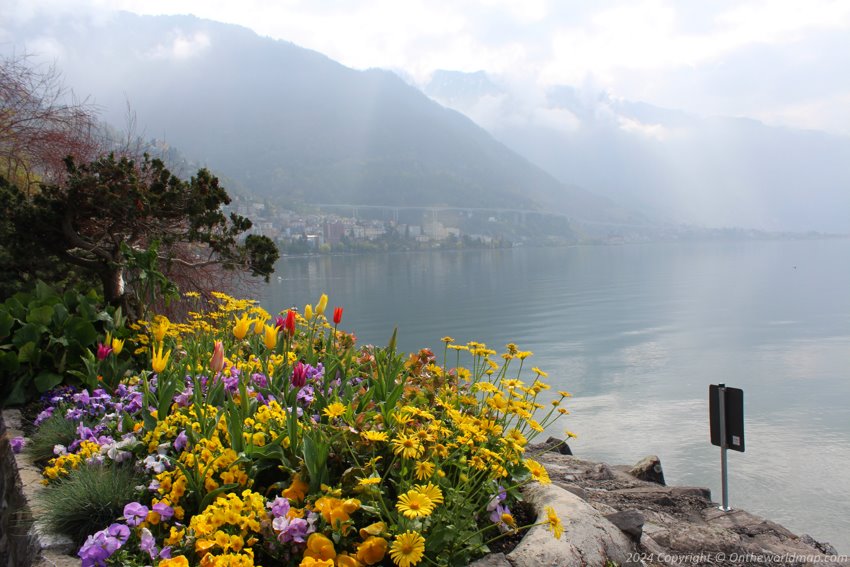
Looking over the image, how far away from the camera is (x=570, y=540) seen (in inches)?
103

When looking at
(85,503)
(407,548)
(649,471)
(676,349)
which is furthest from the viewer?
(676,349)

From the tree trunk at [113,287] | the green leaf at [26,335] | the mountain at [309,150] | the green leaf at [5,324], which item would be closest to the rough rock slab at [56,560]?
the green leaf at [26,335]

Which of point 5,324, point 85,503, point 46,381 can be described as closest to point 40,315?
point 5,324

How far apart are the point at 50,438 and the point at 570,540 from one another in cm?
308

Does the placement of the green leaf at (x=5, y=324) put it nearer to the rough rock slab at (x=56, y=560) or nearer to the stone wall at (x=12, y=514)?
the stone wall at (x=12, y=514)

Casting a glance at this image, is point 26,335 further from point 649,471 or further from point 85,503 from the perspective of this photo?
point 649,471

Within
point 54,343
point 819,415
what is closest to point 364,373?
point 54,343

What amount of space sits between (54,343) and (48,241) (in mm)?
1910

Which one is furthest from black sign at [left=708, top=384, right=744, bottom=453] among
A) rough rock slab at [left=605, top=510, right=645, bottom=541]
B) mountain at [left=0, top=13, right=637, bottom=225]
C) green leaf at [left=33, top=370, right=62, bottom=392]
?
mountain at [left=0, top=13, right=637, bottom=225]

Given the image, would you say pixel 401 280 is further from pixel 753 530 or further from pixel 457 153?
pixel 457 153

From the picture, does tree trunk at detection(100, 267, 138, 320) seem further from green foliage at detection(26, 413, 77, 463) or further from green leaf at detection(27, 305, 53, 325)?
green foliage at detection(26, 413, 77, 463)

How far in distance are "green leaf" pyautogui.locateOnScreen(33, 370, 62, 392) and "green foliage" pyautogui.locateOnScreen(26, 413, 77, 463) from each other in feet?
2.74

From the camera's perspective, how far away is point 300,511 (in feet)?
8.06

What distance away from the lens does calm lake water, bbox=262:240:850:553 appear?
12.3m
